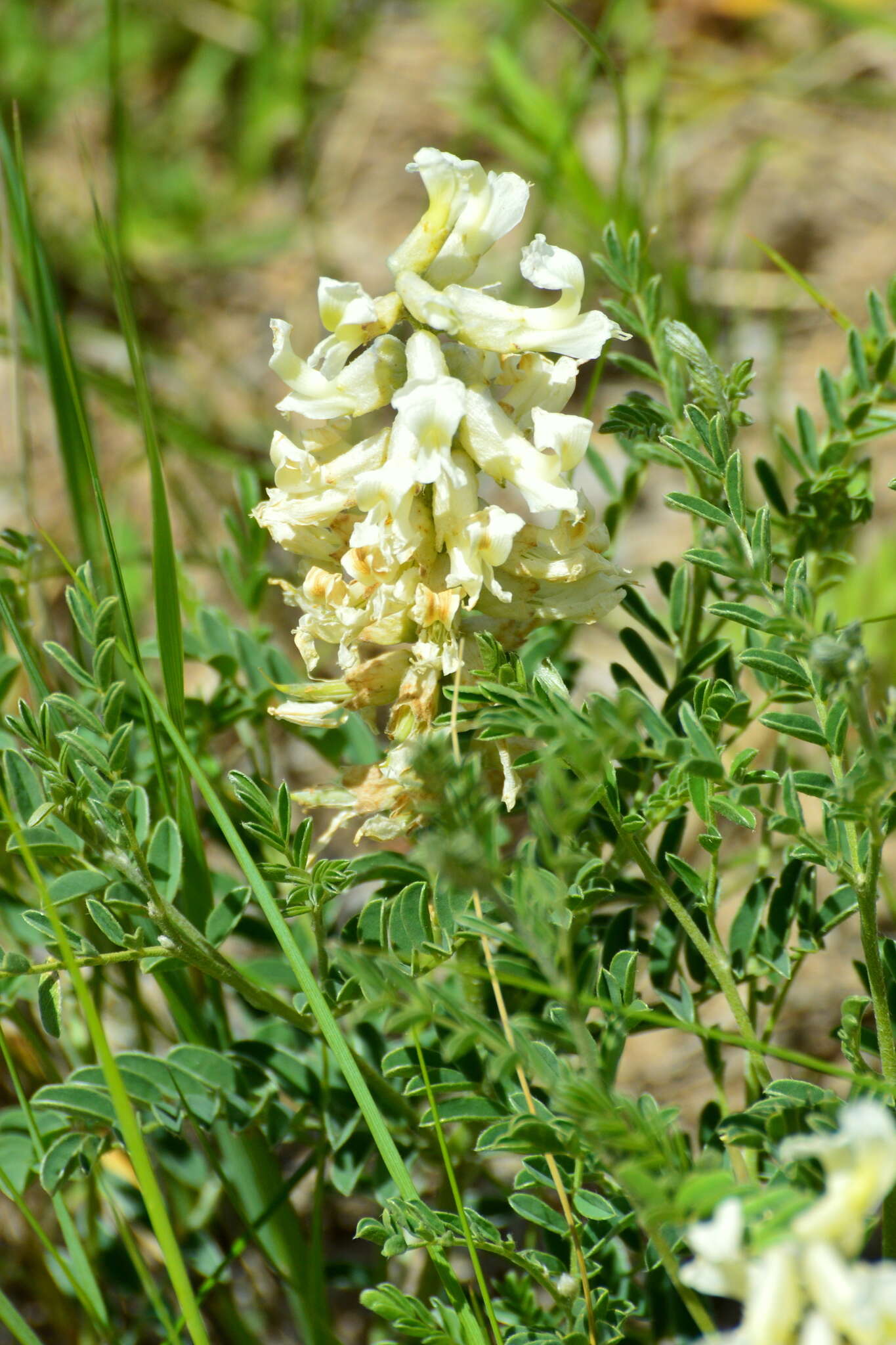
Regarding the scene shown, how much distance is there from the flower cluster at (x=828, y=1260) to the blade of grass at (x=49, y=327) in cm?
122

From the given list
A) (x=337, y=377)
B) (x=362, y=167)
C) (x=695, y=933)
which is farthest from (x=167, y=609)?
(x=362, y=167)

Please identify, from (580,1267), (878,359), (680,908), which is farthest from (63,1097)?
(878,359)

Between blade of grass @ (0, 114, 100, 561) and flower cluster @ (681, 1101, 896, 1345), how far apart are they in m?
1.22

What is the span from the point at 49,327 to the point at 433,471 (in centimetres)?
77

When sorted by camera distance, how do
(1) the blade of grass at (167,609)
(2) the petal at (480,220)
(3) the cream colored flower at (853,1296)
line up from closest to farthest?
(3) the cream colored flower at (853,1296) < (2) the petal at (480,220) < (1) the blade of grass at (167,609)

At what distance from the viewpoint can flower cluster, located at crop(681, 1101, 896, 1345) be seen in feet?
2.32

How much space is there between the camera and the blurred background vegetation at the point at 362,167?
311 cm

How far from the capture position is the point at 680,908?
4.00 ft

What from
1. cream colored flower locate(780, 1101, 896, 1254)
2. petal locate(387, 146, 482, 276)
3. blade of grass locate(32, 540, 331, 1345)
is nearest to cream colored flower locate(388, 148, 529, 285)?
petal locate(387, 146, 482, 276)

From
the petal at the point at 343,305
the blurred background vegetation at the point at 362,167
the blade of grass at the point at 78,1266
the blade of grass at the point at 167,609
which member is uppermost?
the blurred background vegetation at the point at 362,167

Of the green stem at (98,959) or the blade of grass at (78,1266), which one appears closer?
the green stem at (98,959)

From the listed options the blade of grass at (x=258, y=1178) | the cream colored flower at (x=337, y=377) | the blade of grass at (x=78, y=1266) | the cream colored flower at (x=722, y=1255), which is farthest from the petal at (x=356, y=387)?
the cream colored flower at (x=722, y=1255)

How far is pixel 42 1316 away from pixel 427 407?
1.48 metres

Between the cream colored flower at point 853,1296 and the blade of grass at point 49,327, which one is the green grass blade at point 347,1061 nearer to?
the cream colored flower at point 853,1296
